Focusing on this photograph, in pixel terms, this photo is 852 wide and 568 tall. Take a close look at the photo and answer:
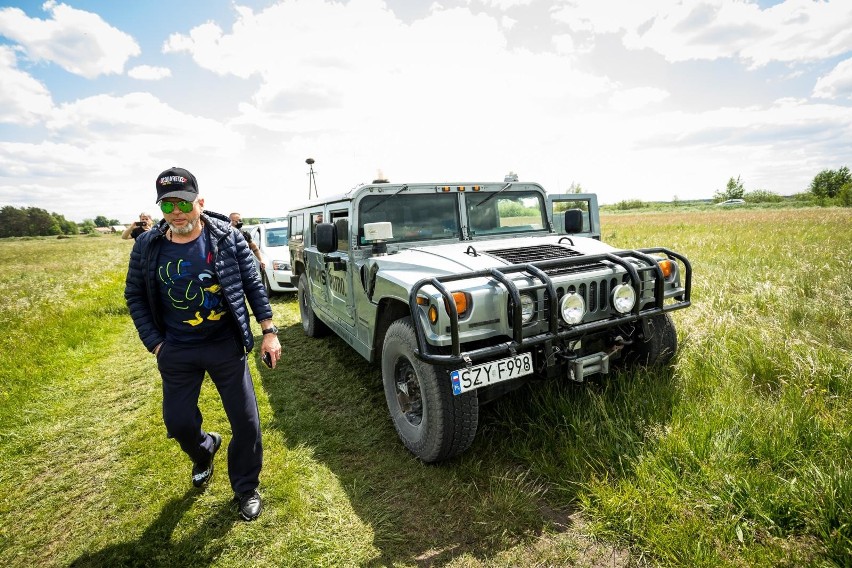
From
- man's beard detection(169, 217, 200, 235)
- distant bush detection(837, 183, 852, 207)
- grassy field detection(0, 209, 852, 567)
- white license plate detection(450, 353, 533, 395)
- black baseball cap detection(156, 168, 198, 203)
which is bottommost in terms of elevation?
grassy field detection(0, 209, 852, 567)

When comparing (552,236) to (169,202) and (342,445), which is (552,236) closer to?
(342,445)

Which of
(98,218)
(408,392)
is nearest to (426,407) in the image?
(408,392)

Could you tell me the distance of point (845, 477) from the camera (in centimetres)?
210

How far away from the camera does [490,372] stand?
247 cm

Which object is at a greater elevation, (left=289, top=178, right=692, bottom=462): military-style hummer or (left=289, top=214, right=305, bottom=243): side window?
(left=289, top=214, right=305, bottom=243): side window

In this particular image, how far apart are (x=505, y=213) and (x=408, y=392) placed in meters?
2.16

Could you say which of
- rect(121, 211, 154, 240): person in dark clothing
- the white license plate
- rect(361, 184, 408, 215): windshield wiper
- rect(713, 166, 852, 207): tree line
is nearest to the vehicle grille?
the white license plate

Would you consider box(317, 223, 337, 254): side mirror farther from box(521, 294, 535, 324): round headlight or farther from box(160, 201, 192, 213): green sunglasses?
box(521, 294, 535, 324): round headlight

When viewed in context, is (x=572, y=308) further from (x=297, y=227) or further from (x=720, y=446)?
(x=297, y=227)

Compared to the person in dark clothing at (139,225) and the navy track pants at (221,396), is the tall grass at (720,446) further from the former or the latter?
the person in dark clothing at (139,225)

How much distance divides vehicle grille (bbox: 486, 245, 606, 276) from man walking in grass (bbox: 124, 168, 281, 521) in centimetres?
177

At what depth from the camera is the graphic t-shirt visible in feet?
7.67

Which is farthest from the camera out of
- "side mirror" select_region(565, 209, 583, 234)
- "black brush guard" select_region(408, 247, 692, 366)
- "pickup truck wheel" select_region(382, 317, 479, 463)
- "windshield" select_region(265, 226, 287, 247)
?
"windshield" select_region(265, 226, 287, 247)

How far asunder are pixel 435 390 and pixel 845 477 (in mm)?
2136
